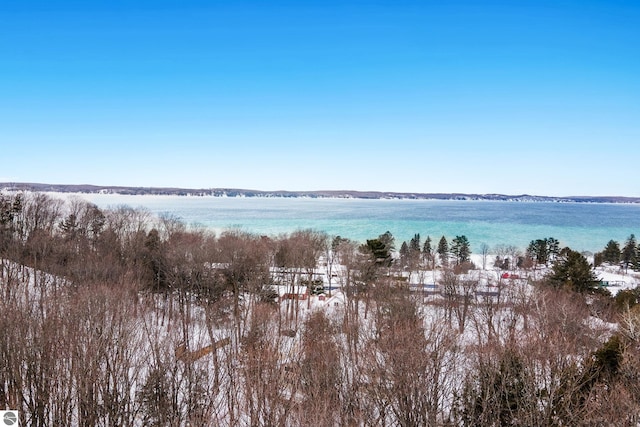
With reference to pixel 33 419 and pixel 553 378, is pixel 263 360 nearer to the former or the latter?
pixel 33 419

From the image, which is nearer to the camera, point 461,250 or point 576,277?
point 576,277

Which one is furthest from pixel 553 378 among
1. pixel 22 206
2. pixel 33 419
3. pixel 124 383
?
pixel 22 206

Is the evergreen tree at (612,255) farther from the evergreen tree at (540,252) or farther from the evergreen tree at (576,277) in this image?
the evergreen tree at (576,277)

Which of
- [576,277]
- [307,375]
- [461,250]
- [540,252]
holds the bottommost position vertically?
[461,250]

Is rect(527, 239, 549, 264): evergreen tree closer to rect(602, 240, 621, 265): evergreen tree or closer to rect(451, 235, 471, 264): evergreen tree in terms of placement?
rect(451, 235, 471, 264): evergreen tree

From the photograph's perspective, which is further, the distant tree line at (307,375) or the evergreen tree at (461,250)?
the evergreen tree at (461,250)

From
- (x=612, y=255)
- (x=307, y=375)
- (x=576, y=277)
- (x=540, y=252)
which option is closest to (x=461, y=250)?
(x=540, y=252)

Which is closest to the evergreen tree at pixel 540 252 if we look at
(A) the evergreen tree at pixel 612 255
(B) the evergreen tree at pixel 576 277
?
(A) the evergreen tree at pixel 612 255

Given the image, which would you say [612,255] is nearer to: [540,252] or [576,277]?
[540,252]

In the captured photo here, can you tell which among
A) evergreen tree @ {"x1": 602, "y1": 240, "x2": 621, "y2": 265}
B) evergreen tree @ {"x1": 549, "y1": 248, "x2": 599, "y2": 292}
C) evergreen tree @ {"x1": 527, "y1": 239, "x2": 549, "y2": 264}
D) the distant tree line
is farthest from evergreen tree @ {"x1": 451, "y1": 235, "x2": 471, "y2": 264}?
the distant tree line

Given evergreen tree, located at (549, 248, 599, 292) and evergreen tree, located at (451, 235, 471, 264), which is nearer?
evergreen tree, located at (549, 248, 599, 292)

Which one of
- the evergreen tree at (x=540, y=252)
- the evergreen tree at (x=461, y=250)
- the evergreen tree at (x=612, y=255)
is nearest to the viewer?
the evergreen tree at (x=540, y=252)

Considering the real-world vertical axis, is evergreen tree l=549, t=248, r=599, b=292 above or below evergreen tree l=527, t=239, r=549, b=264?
above
